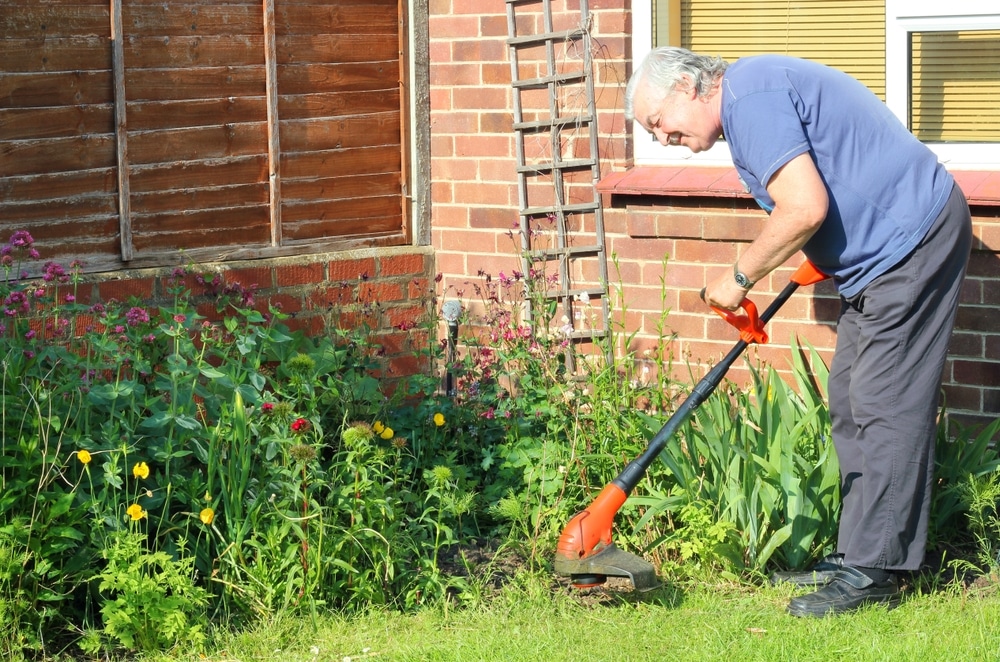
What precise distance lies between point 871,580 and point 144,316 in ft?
8.26

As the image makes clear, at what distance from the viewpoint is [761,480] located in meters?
4.39

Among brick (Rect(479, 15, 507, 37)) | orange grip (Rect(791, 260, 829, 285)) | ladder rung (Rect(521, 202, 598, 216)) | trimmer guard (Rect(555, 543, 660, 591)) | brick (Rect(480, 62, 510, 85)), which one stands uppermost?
brick (Rect(479, 15, 507, 37))

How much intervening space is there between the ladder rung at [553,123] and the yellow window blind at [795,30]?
0.51 metres

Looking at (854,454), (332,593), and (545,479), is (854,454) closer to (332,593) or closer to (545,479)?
(545,479)

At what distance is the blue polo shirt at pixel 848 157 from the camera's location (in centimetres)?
392

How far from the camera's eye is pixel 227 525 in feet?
13.2

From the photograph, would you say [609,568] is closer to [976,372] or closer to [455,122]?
[976,372]

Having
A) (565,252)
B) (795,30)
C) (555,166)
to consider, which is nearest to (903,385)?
(795,30)

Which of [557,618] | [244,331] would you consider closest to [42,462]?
[244,331]

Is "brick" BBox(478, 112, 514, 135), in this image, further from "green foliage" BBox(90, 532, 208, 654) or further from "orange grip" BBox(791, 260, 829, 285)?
"green foliage" BBox(90, 532, 208, 654)

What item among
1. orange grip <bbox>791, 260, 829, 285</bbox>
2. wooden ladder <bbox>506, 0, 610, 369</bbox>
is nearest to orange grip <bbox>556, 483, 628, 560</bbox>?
orange grip <bbox>791, 260, 829, 285</bbox>

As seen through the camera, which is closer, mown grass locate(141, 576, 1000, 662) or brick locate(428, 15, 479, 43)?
mown grass locate(141, 576, 1000, 662)

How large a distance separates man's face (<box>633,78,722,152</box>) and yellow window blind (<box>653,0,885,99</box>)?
1.55m

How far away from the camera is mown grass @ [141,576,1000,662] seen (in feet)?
12.1
